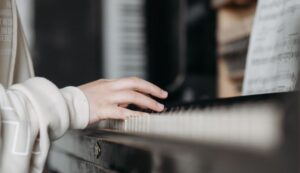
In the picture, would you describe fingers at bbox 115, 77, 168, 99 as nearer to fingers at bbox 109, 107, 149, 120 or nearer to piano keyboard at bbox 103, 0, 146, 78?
fingers at bbox 109, 107, 149, 120

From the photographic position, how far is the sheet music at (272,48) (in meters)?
0.93

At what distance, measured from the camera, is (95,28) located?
368 centimetres

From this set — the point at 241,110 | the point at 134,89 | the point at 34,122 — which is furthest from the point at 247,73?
the point at 241,110

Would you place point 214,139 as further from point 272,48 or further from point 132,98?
point 272,48

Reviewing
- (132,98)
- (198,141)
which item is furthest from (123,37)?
(198,141)

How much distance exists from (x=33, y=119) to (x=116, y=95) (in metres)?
0.13

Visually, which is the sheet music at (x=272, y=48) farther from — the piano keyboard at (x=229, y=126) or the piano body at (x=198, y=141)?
the piano keyboard at (x=229, y=126)

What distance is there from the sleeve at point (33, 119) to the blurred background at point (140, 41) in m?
1.03

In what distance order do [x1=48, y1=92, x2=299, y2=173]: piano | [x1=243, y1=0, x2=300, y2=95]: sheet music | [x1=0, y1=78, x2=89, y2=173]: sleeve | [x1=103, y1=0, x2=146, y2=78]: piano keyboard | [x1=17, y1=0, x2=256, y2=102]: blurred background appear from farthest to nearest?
[x1=103, y1=0, x2=146, y2=78]: piano keyboard
[x1=17, y1=0, x2=256, y2=102]: blurred background
[x1=243, y1=0, x2=300, y2=95]: sheet music
[x1=0, y1=78, x2=89, y2=173]: sleeve
[x1=48, y1=92, x2=299, y2=173]: piano

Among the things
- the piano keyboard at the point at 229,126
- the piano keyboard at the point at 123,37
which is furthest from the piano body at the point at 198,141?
the piano keyboard at the point at 123,37

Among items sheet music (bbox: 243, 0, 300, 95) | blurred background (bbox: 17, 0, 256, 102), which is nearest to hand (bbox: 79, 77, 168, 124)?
sheet music (bbox: 243, 0, 300, 95)

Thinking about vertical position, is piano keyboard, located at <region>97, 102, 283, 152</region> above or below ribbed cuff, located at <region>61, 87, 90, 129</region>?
above

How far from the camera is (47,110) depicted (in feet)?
2.78

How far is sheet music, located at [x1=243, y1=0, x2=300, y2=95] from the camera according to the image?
929 millimetres
